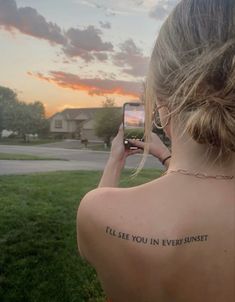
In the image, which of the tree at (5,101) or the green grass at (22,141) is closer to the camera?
the tree at (5,101)

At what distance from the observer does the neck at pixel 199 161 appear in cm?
50

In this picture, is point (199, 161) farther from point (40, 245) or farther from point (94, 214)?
point (40, 245)

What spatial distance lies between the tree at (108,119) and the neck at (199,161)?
131cm

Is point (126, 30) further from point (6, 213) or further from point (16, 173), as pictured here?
point (6, 213)

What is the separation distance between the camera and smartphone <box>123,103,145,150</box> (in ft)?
3.05

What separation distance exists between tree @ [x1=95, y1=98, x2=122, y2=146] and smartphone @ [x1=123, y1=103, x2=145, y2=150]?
2.43 ft

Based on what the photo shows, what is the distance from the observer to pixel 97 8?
187 centimetres

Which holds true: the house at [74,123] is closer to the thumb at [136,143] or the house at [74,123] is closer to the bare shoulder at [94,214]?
the thumb at [136,143]

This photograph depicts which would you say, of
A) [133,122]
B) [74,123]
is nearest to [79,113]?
[74,123]

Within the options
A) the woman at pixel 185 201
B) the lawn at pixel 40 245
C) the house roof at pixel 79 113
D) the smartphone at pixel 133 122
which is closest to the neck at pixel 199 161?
the woman at pixel 185 201

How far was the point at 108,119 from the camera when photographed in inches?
73.7

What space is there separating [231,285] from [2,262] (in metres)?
1.46

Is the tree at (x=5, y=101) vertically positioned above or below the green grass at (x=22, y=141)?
above

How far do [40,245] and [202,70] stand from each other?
1.47 meters
